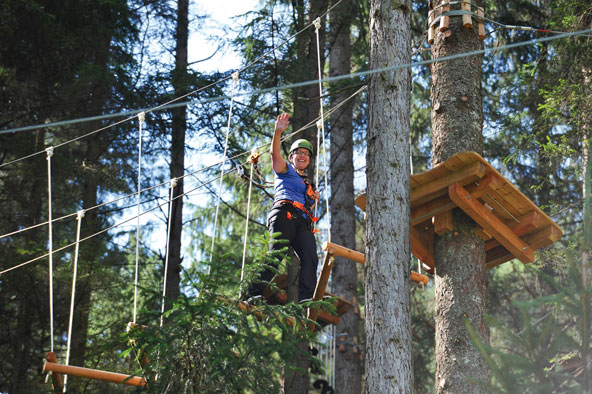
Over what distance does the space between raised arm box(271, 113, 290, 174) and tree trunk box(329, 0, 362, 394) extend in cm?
310

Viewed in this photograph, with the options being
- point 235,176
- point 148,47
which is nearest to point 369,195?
point 235,176

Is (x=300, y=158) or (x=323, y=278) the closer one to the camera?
(x=323, y=278)

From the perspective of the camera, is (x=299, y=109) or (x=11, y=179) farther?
(x=11, y=179)

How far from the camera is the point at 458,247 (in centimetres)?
493

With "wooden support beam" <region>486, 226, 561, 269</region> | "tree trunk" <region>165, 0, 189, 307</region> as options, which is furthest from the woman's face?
"tree trunk" <region>165, 0, 189, 307</region>

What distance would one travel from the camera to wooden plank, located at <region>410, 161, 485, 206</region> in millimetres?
4578

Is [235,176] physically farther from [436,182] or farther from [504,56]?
[436,182]

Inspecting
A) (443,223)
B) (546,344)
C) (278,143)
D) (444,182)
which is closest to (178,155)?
(278,143)

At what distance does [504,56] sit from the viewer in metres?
10.9

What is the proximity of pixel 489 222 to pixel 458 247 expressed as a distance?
0.97ft

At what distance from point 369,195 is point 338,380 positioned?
468 cm

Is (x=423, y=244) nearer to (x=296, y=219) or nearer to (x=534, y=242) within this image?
(x=534, y=242)

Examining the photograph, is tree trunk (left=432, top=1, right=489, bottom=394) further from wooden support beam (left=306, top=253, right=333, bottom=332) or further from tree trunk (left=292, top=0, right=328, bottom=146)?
tree trunk (left=292, top=0, right=328, bottom=146)

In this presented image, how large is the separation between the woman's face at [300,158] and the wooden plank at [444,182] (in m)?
1.02
